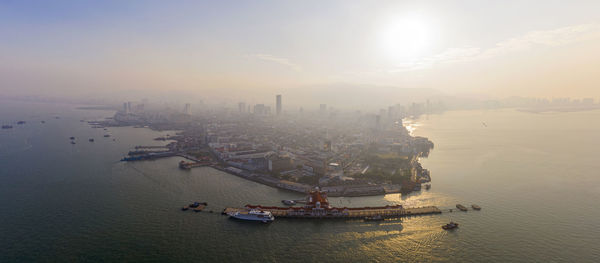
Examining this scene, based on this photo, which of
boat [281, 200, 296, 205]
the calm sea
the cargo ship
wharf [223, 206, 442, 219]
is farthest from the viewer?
boat [281, 200, 296, 205]

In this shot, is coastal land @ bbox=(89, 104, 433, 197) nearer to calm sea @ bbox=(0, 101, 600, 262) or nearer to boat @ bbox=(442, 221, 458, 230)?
calm sea @ bbox=(0, 101, 600, 262)

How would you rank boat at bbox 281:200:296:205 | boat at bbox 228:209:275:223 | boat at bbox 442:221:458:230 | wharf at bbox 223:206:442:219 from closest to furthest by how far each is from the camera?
1. boat at bbox 442:221:458:230
2. boat at bbox 228:209:275:223
3. wharf at bbox 223:206:442:219
4. boat at bbox 281:200:296:205

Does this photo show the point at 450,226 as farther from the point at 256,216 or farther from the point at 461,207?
the point at 256,216

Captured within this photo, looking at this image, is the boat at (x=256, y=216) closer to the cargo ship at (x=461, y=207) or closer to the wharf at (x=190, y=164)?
the cargo ship at (x=461, y=207)

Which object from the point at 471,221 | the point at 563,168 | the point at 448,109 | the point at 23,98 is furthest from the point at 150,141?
the point at 23,98

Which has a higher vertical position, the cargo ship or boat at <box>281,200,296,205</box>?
boat at <box>281,200,296,205</box>

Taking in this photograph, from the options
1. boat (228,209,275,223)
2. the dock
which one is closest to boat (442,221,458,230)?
boat (228,209,275,223)

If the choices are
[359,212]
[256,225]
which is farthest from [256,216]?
[359,212]

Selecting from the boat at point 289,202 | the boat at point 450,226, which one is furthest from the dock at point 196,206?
the boat at point 450,226
